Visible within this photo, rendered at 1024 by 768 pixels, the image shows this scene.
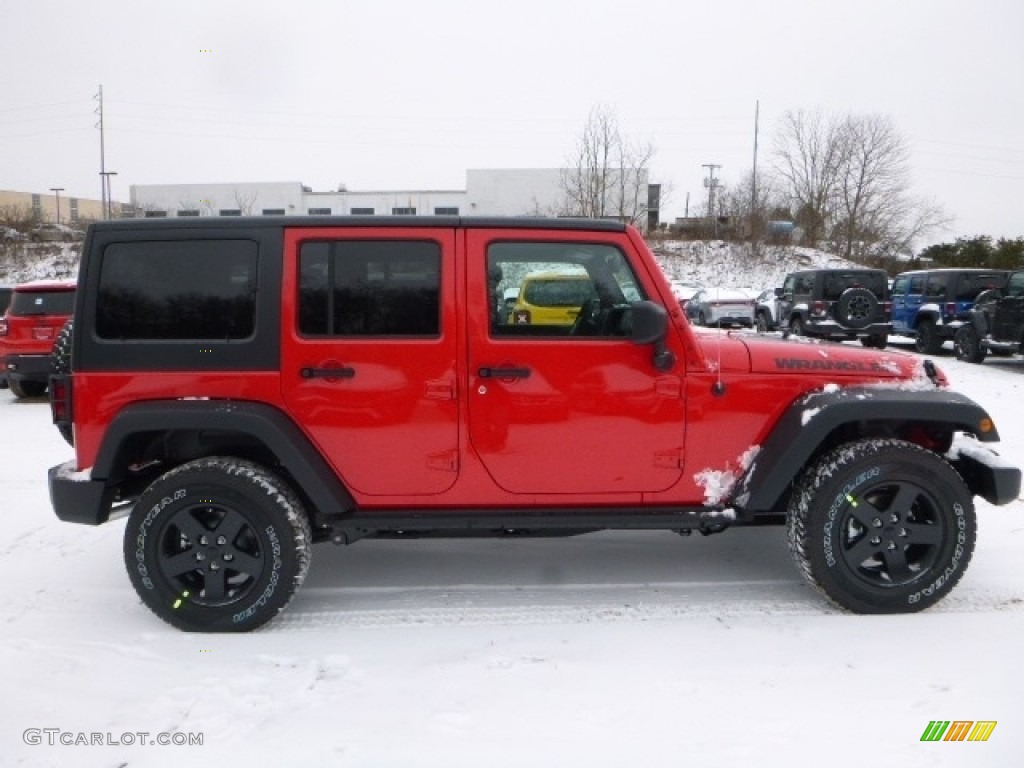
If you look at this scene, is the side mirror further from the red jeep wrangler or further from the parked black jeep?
the parked black jeep

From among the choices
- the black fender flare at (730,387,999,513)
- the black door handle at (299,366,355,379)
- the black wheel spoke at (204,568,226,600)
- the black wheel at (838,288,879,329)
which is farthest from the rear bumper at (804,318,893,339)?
the black wheel spoke at (204,568,226,600)

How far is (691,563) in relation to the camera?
4477 millimetres

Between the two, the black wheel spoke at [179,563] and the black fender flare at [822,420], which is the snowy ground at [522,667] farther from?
the black fender flare at [822,420]

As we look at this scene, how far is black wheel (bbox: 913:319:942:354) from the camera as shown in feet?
52.6

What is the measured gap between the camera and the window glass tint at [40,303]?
984 cm

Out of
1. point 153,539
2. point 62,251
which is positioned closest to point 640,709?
point 153,539

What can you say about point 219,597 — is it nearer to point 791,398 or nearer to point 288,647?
point 288,647

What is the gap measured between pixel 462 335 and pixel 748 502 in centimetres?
158

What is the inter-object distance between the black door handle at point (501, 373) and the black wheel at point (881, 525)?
150cm

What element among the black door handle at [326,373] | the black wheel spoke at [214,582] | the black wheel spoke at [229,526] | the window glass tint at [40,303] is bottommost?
the black wheel spoke at [214,582]

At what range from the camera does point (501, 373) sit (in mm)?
3566

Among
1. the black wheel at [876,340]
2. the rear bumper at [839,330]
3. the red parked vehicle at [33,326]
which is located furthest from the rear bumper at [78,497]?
the black wheel at [876,340]

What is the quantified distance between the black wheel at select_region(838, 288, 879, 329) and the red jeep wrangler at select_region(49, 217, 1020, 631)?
44.7 feet

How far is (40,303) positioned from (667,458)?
9.29 metres
